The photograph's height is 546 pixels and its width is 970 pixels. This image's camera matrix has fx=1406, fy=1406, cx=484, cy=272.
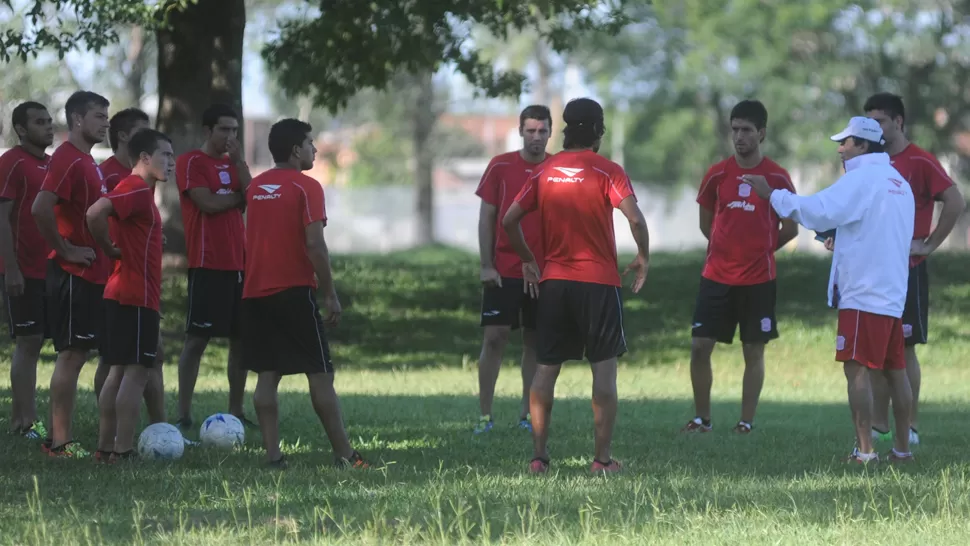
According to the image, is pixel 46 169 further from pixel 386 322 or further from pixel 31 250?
pixel 386 322

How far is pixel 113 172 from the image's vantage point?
9.01 meters

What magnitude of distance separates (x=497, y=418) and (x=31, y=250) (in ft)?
12.6

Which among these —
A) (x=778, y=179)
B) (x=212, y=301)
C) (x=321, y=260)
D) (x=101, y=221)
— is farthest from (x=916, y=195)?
(x=101, y=221)

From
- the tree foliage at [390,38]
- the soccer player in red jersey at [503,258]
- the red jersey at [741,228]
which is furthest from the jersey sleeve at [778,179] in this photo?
the tree foliage at [390,38]

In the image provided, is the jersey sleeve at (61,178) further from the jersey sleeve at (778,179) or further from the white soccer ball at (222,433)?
the jersey sleeve at (778,179)

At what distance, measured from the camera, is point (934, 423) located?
11461 mm

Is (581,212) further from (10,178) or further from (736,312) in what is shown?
(10,178)

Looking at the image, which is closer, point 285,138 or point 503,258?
point 285,138

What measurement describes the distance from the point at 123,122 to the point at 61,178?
86 cm

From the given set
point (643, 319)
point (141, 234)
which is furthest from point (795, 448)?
point (643, 319)

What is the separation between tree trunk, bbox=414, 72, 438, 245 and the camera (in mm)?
50219

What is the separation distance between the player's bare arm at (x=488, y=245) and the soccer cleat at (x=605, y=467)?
2290 millimetres

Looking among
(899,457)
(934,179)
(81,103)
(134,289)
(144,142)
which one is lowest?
(899,457)

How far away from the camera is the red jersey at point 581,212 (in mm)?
7730
